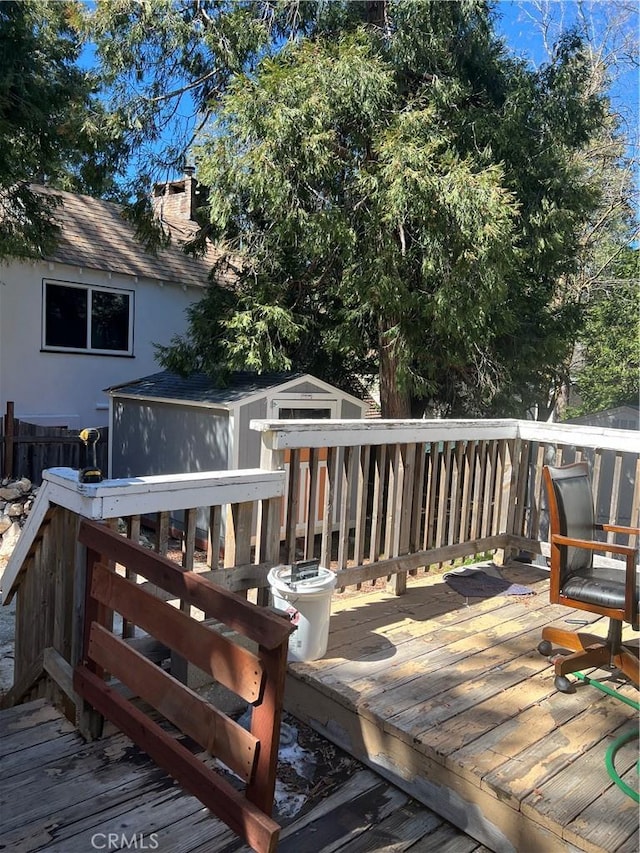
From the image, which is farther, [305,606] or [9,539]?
[9,539]

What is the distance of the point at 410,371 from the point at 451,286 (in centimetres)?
133

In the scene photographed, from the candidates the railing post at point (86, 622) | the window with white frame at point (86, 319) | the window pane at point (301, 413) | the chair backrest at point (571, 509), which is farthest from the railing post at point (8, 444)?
the chair backrest at point (571, 509)

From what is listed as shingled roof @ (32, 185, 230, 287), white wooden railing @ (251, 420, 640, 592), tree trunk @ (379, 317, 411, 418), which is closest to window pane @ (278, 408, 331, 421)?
tree trunk @ (379, 317, 411, 418)

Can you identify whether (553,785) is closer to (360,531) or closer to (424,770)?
(424,770)

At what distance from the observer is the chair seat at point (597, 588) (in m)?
2.68

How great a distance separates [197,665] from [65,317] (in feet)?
32.4

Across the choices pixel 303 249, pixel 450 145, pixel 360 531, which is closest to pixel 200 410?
pixel 303 249

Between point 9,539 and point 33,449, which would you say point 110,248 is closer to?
point 33,449

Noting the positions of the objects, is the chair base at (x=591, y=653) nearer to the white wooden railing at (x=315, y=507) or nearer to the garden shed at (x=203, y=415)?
the white wooden railing at (x=315, y=507)

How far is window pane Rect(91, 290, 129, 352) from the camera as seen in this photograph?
11.0 m

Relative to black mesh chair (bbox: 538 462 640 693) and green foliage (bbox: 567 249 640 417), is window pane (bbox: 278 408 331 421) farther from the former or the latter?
green foliage (bbox: 567 249 640 417)

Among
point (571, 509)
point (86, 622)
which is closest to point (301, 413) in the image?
point (571, 509)

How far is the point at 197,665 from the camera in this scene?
192 centimetres

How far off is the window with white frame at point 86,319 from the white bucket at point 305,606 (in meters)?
8.88
